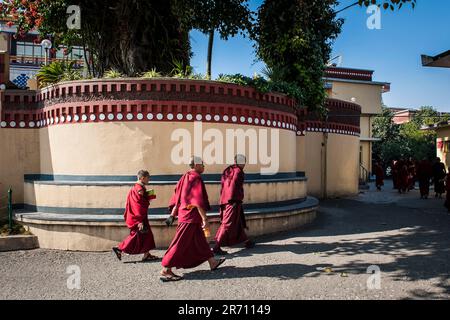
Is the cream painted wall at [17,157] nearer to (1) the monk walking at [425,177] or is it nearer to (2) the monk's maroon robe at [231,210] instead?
(2) the monk's maroon robe at [231,210]

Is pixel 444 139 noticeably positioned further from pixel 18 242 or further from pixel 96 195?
pixel 18 242

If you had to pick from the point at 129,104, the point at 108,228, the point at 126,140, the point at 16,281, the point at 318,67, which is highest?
the point at 318,67

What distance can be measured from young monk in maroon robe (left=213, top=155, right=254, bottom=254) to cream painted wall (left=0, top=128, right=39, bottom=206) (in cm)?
565

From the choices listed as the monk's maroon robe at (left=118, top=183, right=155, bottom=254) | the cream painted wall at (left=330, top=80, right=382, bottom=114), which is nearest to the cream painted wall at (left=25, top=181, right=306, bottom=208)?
the monk's maroon robe at (left=118, top=183, right=155, bottom=254)

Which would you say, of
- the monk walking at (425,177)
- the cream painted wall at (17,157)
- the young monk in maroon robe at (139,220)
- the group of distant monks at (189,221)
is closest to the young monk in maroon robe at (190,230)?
the group of distant monks at (189,221)

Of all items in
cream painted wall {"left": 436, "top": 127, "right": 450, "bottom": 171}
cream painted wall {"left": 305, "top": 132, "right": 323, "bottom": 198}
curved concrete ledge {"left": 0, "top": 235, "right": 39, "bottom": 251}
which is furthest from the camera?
cream painted wall {"left": 436, "top": 127, "right": 450, "bottom": 171}

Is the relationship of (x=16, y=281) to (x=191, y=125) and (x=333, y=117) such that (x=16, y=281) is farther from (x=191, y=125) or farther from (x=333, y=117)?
(x=333, y=117)

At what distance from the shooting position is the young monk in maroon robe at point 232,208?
8.39m

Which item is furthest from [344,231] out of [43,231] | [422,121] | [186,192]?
[422,121]

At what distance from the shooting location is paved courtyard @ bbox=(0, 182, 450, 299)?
5820 mm

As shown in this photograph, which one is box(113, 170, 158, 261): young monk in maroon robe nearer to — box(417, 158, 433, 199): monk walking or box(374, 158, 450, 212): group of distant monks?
box(374, 158, 450, 212): group of distant monks

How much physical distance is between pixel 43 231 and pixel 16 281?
96.5 inches

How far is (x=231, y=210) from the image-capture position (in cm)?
848

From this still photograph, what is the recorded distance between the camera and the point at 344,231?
33.6ft
